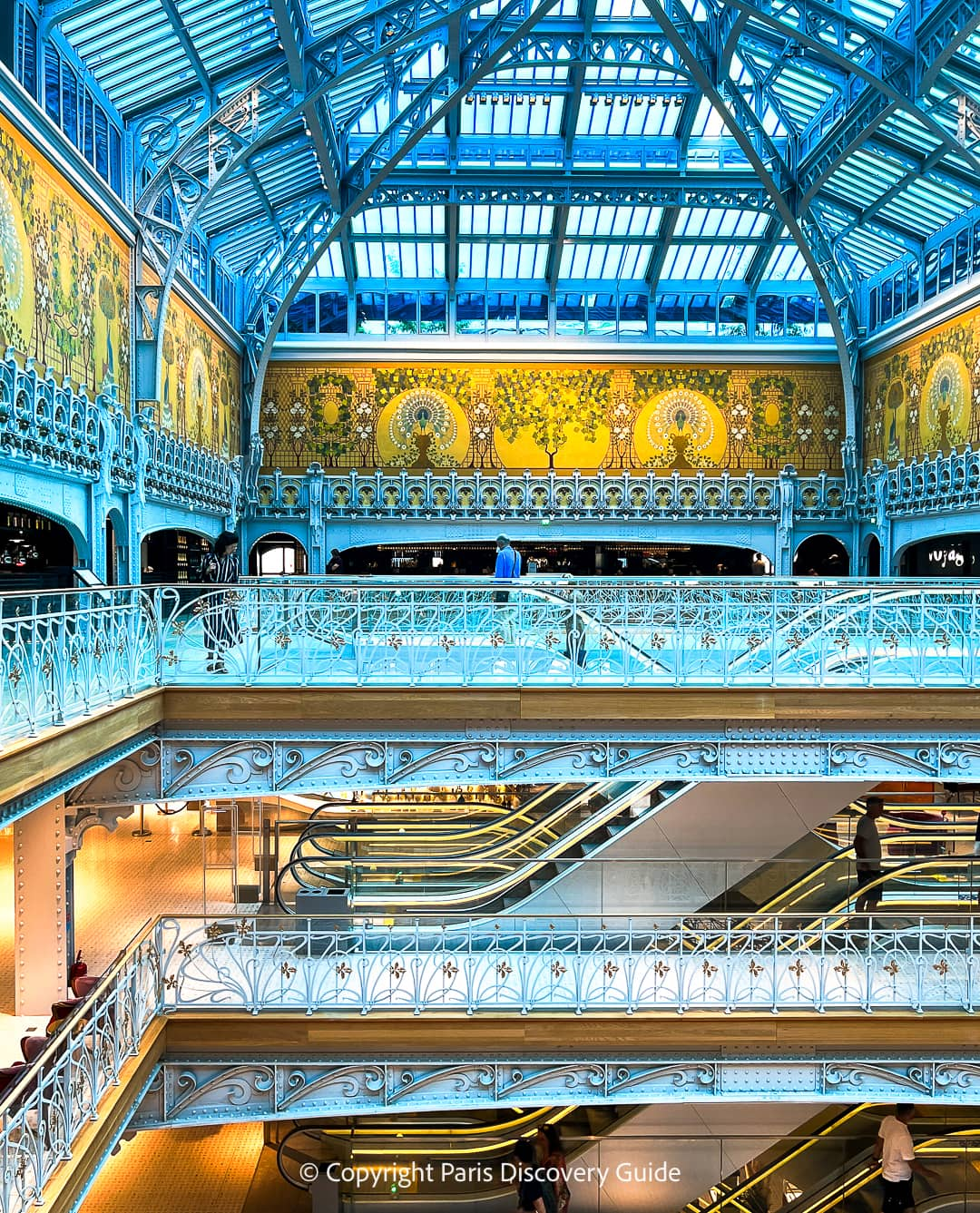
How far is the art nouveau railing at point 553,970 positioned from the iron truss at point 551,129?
9803mm

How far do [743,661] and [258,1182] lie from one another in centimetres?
879

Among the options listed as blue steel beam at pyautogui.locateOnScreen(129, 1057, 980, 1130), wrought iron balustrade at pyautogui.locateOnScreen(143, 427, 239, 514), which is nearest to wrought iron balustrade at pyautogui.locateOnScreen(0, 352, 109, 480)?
wrought iron balustrade at pyautogui.locateOnScreen(143, 427, 239, 514)

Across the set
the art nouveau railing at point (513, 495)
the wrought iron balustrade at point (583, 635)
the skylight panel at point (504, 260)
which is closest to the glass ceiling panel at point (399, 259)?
the skylight panel at point (504, 260)

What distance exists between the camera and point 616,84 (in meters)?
23.0

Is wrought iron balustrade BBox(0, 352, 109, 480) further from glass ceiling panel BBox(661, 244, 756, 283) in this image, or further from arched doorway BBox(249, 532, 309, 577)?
glass ceiling panel BBox(661, 244, 756, 283)

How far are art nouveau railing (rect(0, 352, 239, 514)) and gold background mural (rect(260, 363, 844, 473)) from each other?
5.98 m

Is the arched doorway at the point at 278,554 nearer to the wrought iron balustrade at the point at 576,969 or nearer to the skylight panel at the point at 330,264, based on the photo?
the skylight panel at the point at 330,264

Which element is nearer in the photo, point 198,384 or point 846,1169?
point 846,1169

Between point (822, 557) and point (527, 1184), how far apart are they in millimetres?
20350

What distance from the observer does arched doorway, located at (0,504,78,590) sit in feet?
47.7

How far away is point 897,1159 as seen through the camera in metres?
12.2

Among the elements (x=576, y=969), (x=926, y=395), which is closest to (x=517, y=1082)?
(x=576, y=969)

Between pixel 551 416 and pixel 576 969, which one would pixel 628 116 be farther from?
pixel 576 969

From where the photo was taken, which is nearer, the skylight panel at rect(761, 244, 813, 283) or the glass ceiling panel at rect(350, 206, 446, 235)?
Answer: the glass ceiling panel at rect(350, 206, 446, 235)
